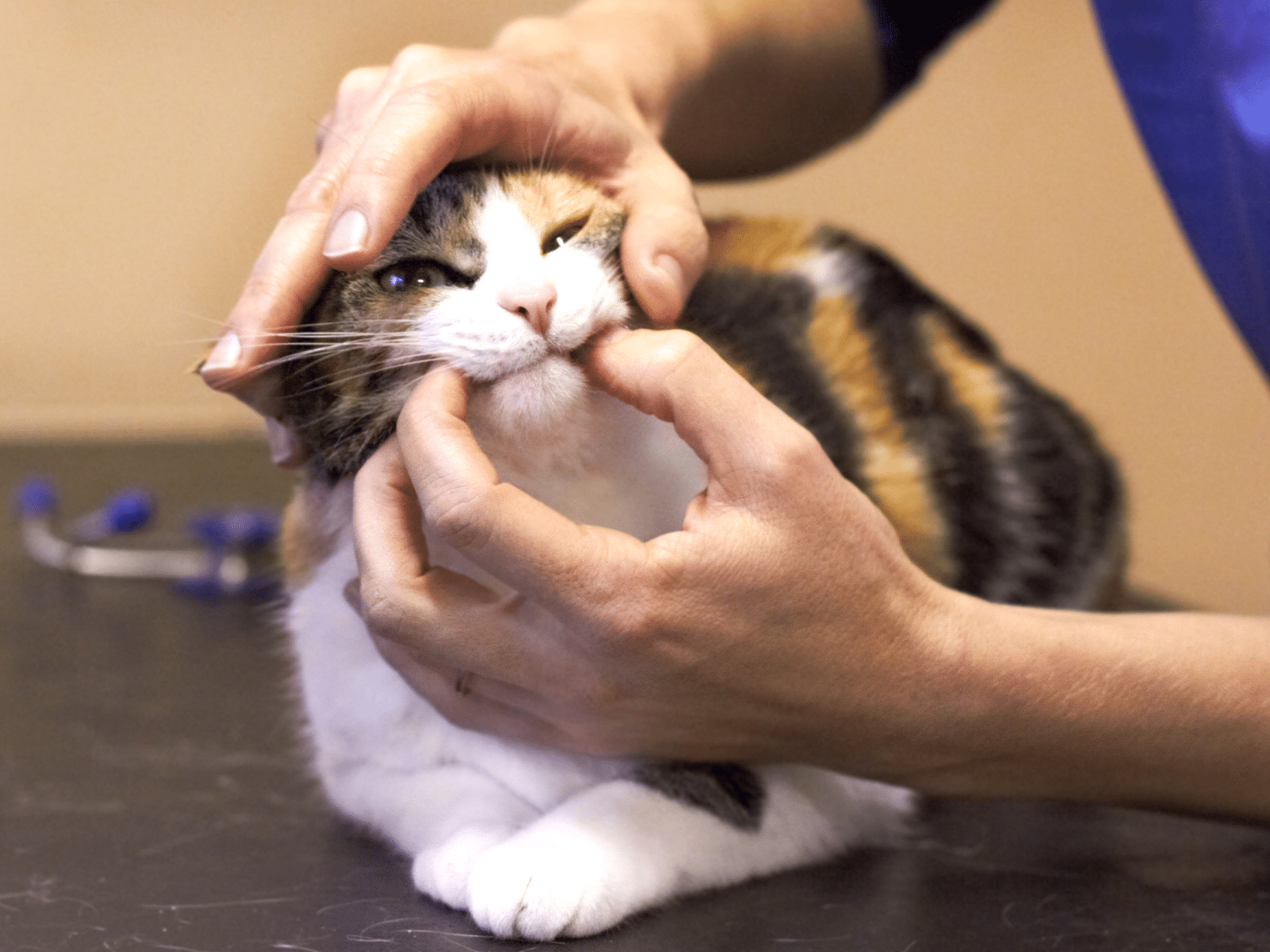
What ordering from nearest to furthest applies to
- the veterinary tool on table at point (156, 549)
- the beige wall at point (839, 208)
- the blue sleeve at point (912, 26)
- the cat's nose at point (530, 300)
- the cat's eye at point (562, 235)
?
the cat's nose at point (530, 300), the cat's eye at point (562, 235), the blue sleeve at point (912, 26), the veterinary tool on table at point (156, 549), the beige wall at point (839, 208)

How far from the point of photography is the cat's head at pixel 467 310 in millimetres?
708

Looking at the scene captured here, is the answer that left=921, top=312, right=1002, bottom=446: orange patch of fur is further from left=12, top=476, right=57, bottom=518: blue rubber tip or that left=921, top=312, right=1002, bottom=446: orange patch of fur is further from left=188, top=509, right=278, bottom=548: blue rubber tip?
left=12, top=476, right=57, bottom=518: blue rubber tip

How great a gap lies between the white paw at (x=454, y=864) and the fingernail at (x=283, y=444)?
0.29 m

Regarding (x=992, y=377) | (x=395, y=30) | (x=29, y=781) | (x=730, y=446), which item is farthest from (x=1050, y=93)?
(x=29, y=781)

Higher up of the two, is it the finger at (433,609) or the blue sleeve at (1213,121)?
the blue sleeve at (1213,121)

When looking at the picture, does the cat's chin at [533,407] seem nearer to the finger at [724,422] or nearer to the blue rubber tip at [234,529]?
the finger at [724,422]

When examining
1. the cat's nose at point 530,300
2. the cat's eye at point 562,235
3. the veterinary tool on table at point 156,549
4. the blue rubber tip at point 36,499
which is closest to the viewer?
the cat's nose at point 530,300

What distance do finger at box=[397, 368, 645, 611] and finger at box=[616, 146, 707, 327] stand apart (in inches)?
7.7

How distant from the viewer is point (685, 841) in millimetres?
721

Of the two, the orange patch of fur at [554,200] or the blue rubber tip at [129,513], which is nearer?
the orange patch of fur at [554,200]

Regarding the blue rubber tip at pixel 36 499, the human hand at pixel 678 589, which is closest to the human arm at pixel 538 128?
the human hand at pixel 678 589

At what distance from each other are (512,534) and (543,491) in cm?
20

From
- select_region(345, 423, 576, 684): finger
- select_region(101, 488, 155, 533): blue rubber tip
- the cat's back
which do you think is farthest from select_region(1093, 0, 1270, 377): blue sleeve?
select_region(101, 488, 155, 533): blue rubber tip

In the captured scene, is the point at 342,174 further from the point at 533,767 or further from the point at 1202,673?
the point at 1202,673
